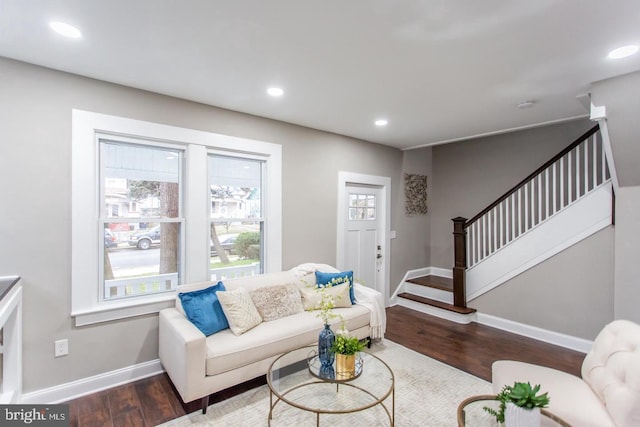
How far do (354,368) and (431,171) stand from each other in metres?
4.61

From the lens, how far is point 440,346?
3.46 m

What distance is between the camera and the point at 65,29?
184 cm

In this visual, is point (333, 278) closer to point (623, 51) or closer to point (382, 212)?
point (382, 212)

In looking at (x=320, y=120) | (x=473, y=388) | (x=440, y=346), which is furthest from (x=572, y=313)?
(x=320, y=120)

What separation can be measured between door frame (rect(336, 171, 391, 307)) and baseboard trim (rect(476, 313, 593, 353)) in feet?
4.71

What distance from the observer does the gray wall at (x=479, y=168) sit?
176 inches

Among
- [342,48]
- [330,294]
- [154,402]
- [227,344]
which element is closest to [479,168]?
[330,294]

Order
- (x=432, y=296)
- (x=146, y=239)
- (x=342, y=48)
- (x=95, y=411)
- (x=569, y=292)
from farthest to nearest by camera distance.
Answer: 1. (x=432, y=296)
2. (x=569, y=292)
3. (x=146, y=239)
4. (x=95, y=411)
5. (x=342, y=48)

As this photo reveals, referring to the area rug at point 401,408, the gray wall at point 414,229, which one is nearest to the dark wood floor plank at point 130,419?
the area rug at point 401,408

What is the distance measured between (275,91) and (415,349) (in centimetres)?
306

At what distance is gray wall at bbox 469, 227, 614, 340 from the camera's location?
10.8ft

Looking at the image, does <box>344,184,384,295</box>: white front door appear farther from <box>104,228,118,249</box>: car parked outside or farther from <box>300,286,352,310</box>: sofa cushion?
<box>104,228,118,249</box>: car parked outside

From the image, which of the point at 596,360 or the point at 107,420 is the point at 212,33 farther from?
the point at 596,360

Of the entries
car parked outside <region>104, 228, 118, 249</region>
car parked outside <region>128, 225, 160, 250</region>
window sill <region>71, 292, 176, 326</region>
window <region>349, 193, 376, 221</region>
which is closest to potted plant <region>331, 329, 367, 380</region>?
window sill <region>71, 292, 176, 326</region>
